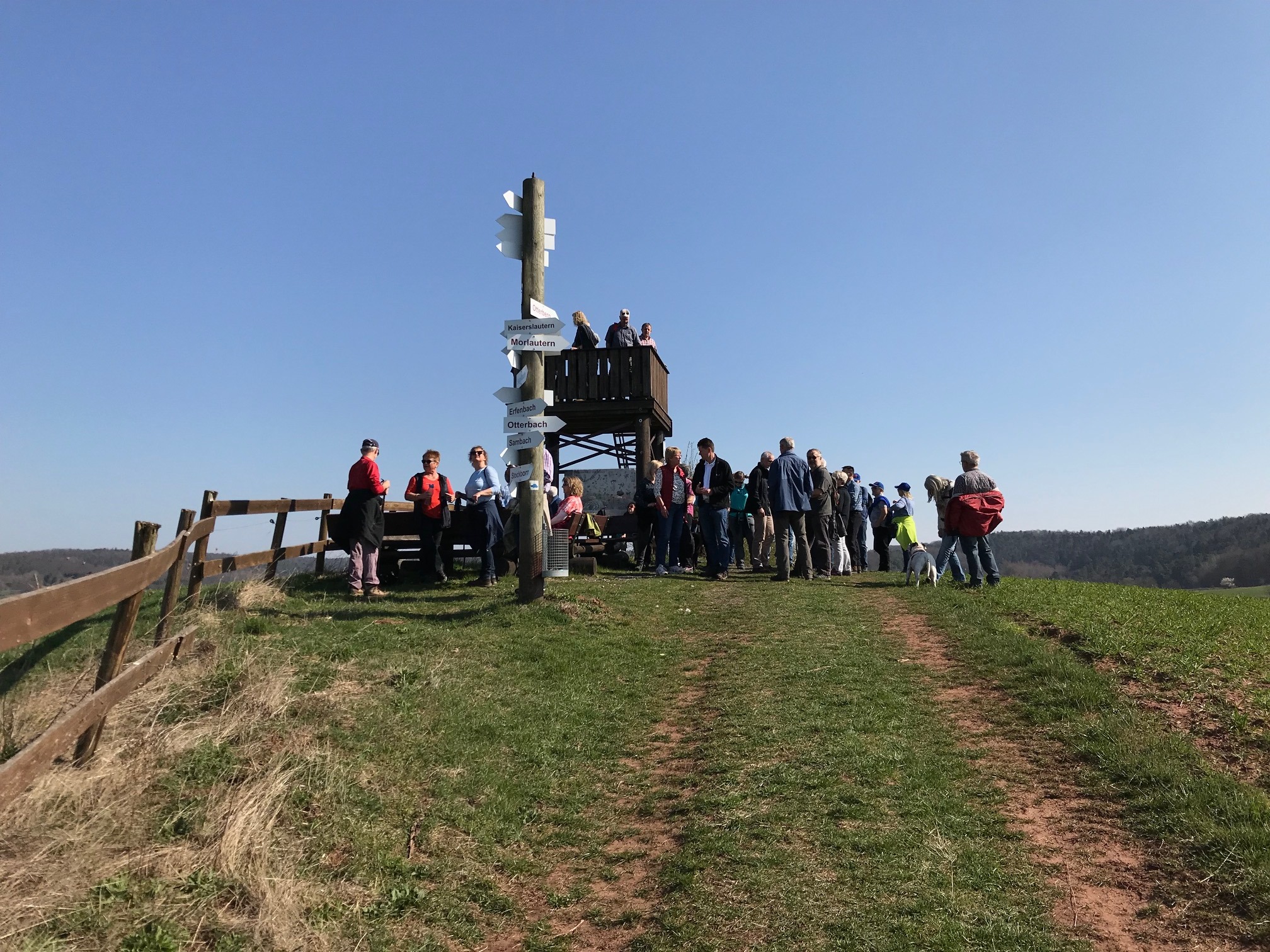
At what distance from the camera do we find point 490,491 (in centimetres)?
1138

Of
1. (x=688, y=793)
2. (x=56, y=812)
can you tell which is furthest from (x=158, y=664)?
(x=688, y=793)

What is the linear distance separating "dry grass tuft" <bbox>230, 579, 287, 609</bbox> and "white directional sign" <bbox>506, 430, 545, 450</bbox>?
2990 millimetres

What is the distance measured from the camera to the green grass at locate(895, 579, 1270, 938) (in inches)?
174

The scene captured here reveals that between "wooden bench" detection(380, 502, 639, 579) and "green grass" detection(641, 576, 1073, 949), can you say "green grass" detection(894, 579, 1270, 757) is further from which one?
"wooden bench" detection(380, 502, 639, 579)

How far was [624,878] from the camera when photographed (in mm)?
4387

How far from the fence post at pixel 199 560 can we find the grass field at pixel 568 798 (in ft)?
1.66

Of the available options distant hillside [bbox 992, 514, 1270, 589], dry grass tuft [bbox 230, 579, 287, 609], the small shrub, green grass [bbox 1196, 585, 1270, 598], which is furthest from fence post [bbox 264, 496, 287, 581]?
distant hillside [bbox 992, 514, 1270, 589]

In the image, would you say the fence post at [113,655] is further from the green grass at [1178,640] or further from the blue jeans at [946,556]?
the blue jeans at [946,556]

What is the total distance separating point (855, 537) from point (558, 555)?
7612mm

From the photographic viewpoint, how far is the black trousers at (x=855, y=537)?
54.7 ft

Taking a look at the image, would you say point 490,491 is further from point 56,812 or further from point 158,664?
point 56,812

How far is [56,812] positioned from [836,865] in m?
3.63

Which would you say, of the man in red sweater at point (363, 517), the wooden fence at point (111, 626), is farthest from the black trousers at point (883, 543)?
the wooden fence at point (111, 626)

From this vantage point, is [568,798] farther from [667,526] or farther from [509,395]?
[667,526]
